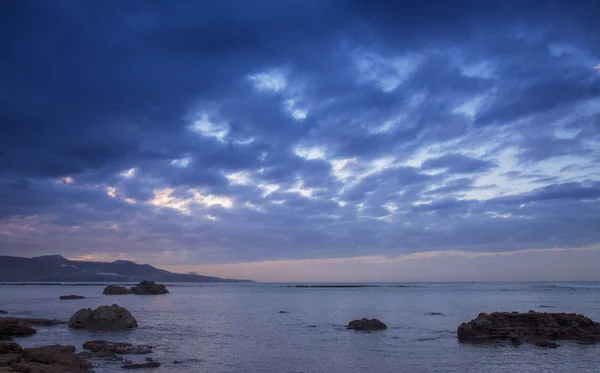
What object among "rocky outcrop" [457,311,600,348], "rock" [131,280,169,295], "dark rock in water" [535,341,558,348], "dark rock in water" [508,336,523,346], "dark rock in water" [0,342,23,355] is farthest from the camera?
"rock" [131,280,169,295]

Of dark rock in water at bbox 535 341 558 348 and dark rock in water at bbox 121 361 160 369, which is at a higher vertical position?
dark rock in water at bbox 535 341 558 348

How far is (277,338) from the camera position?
50781 millimetres

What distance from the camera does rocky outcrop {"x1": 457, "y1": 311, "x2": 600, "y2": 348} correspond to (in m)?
46.6

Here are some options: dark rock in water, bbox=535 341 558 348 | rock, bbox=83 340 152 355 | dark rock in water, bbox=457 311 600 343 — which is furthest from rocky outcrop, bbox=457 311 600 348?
rock, bbox=83 340 152 355

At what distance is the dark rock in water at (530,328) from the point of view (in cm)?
4672

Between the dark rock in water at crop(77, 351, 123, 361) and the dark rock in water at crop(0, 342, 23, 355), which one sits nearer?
the dark rock in water at crop(0, 342, 23, 355)

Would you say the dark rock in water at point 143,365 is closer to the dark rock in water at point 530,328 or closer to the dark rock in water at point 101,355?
the dark rock in water at point 101,355

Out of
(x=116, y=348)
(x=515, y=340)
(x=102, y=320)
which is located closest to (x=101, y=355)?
(x=116, y=348)

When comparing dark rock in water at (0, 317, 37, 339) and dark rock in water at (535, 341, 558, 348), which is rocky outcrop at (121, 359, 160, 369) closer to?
dark rock in water at (0, 317, 37, 339)

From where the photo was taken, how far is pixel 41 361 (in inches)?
1184

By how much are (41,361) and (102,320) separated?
29.3 m

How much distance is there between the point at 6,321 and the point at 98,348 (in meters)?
17.0

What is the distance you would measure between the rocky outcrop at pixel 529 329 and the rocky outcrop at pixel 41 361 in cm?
3822

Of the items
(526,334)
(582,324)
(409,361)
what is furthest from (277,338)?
(582,324)
